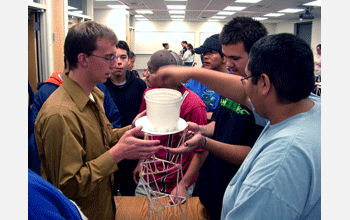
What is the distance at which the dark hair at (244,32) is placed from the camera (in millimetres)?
1394

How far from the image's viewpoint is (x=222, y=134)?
150 cm

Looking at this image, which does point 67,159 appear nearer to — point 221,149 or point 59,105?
point 59,105

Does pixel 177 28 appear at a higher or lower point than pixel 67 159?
higher

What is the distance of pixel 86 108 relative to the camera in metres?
1.35

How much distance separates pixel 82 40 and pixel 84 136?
20.3 inches

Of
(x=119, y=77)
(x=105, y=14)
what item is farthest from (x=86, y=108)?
(x=105, y=14)

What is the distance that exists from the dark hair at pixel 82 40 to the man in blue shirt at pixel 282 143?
87cm

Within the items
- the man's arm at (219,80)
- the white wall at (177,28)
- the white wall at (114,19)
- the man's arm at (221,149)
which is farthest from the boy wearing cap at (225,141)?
the white wall at (177,28)

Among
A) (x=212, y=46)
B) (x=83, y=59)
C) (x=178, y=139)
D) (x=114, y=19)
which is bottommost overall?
(x=178, y=139)

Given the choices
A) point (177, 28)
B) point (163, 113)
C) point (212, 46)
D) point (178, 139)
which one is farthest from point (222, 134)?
point (177, 28)

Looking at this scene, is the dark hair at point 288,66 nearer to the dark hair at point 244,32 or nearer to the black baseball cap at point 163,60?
the dark hair at point 244,32

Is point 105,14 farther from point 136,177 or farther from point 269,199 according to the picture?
point 269,199

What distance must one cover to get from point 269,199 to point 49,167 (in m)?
0.99

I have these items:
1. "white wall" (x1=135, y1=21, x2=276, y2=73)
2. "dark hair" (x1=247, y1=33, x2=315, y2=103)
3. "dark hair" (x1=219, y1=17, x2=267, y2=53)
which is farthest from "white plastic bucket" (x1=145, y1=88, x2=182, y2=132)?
"white wall" (x1=135, y1=21, x2=276, y2=73)
